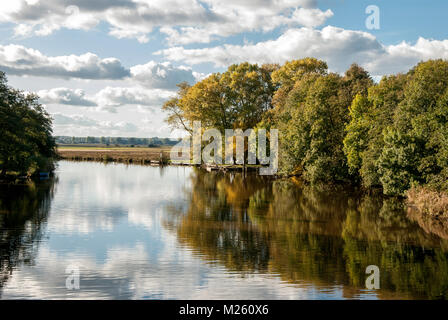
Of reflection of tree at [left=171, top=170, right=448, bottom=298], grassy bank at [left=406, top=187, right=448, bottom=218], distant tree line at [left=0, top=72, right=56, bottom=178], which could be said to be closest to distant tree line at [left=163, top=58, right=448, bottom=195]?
grassy bank at [left=406, top=187, right=448, bottom=218]

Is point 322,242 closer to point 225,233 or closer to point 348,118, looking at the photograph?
point 225,233

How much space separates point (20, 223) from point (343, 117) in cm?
3267

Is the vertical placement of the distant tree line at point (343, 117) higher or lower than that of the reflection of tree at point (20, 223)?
higher

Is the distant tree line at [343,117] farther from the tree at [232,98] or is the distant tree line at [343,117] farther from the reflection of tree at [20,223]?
the reflection of tree at [20,223]

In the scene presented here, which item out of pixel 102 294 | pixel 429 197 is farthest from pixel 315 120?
pixel 102 294

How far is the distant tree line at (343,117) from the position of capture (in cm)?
3014

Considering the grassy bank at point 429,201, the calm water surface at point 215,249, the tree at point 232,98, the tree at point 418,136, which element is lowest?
the calm water surface at point 215,249

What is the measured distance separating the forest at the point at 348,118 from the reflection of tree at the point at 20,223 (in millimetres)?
23040

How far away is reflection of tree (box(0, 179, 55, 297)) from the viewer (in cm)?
1520

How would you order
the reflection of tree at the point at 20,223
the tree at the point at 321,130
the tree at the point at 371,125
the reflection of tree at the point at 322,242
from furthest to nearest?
the tree at the point at 321,130 < the tree at the point at 371,125 < the reflection of tree at the point at 20,223 < the reflection of tree at the point at 322,242

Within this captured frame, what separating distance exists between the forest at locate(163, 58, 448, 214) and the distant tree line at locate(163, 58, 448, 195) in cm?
8

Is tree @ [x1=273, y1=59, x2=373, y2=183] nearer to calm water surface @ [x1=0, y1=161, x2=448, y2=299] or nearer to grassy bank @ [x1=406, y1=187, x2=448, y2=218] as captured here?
calm water surface @ [x1=0, y1=161, x2=448, y2=299]

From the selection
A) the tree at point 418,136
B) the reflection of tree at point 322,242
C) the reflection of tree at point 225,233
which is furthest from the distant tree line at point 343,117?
the reflection of tree at point 225,233
